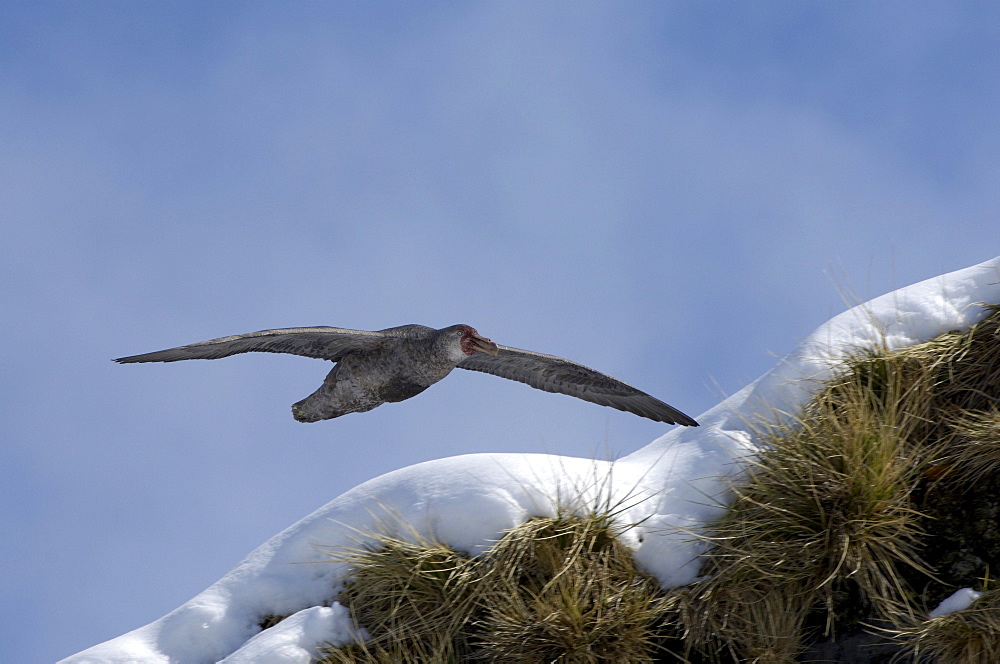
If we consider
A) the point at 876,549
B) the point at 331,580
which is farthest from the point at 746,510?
the point at 331,580

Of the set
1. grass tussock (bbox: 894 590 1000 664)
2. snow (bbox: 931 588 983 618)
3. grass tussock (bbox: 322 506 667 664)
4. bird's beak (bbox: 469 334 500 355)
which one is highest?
bird's beak (bbox: 469 334 500 355)

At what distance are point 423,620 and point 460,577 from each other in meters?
0.34

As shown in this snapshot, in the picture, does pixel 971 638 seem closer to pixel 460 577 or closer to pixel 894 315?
pixel 894 315

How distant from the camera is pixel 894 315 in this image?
539 cm

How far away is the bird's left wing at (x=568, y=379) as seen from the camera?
6414mm

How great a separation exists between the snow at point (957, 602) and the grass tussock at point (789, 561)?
0.08m

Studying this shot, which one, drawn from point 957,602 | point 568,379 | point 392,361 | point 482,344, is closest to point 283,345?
point 392,361

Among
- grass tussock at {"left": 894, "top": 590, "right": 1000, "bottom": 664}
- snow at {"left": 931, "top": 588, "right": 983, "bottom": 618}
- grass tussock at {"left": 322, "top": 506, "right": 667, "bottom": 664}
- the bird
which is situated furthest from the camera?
the bird

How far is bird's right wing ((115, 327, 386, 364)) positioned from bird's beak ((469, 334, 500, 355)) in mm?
654

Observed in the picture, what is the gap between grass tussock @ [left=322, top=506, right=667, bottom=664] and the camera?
453cm

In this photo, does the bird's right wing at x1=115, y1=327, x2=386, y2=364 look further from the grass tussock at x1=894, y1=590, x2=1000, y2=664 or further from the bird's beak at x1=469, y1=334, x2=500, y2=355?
the grass tussock at x1=894, y1=590, x2=1000, y2=664

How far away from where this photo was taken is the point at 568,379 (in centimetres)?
676

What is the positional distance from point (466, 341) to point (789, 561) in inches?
100

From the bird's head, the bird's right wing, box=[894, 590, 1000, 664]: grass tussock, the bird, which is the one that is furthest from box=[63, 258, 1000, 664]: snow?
box=[894, 590, 1000, 664]: grass tussock
